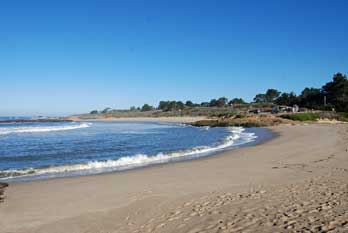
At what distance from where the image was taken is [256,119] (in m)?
63.0

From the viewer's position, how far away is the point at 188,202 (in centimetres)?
904

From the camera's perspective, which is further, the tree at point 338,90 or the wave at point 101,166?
the tree at point 338,90

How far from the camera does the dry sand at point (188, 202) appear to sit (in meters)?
7.06

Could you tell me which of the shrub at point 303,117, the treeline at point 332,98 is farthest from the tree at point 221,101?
the shrub at point 303,117

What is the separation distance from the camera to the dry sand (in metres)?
7.06

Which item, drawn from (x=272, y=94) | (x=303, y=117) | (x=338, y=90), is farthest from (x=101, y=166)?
(x=272, y=94)

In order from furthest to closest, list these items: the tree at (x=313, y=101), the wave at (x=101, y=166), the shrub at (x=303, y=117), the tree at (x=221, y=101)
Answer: the tree at (x=221, y=101) → the tree at (x=313, y=101) → the shrub at (x=303, y=117) → the wave at (x=101, y=166)

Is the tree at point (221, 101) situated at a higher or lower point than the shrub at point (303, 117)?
higher

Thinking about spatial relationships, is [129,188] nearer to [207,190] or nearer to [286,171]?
[207,190]

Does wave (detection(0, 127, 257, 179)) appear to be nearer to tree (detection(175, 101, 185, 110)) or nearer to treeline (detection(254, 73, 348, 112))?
treeline (detection(254, 73, 348, 112))

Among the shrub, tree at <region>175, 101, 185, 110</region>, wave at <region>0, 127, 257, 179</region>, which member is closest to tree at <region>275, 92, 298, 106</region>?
the shrub

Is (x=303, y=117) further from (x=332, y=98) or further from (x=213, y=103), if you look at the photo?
(x=213, y=103)

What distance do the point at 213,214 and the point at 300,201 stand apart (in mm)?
2153

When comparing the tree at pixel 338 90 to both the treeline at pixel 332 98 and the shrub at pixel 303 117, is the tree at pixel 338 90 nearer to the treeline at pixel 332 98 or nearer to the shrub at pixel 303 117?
the treeline at pixel 332 98
